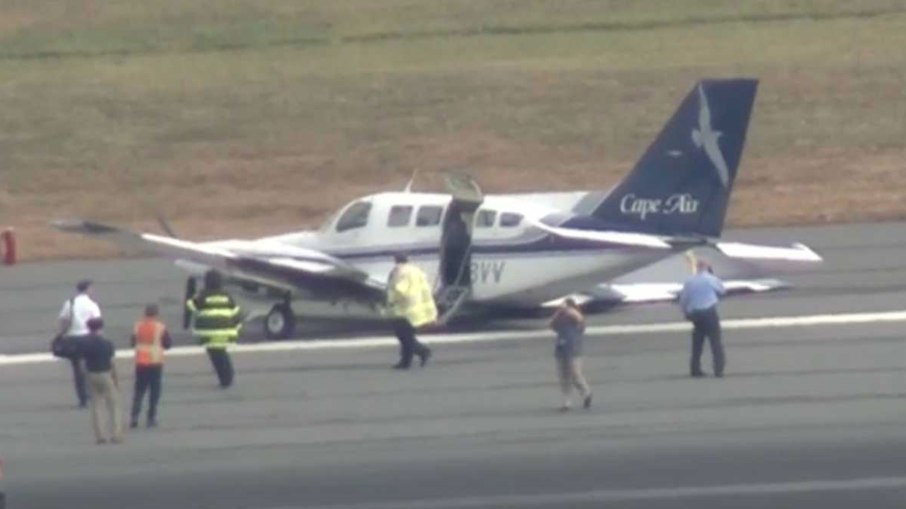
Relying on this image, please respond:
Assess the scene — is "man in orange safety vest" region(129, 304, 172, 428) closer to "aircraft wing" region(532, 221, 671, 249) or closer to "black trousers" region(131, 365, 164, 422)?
"black trousers" region(131, 365, 164, 422)

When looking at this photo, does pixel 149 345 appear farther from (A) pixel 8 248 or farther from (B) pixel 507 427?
(A) pixel 8 248

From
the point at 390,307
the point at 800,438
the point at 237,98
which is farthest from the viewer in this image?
the point at 237,98

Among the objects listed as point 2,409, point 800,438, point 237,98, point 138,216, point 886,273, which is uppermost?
point 237,98

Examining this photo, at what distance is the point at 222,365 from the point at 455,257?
5363 mm

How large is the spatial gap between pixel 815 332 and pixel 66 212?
61.1 ft

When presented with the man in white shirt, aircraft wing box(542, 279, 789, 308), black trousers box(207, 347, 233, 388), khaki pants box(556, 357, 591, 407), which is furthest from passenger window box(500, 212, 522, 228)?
the man in white shirt

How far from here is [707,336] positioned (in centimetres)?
2961

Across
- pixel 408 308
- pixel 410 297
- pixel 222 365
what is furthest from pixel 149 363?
pixel 410 297

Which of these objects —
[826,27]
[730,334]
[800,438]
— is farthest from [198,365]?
[826,27]

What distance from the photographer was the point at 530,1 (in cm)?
6184

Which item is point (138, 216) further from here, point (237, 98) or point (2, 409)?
point (2, 409)

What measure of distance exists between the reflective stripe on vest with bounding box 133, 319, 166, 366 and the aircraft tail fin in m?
8.52

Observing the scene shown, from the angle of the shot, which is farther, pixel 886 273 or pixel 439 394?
pixel 886 273

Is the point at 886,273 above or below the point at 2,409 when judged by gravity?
above
